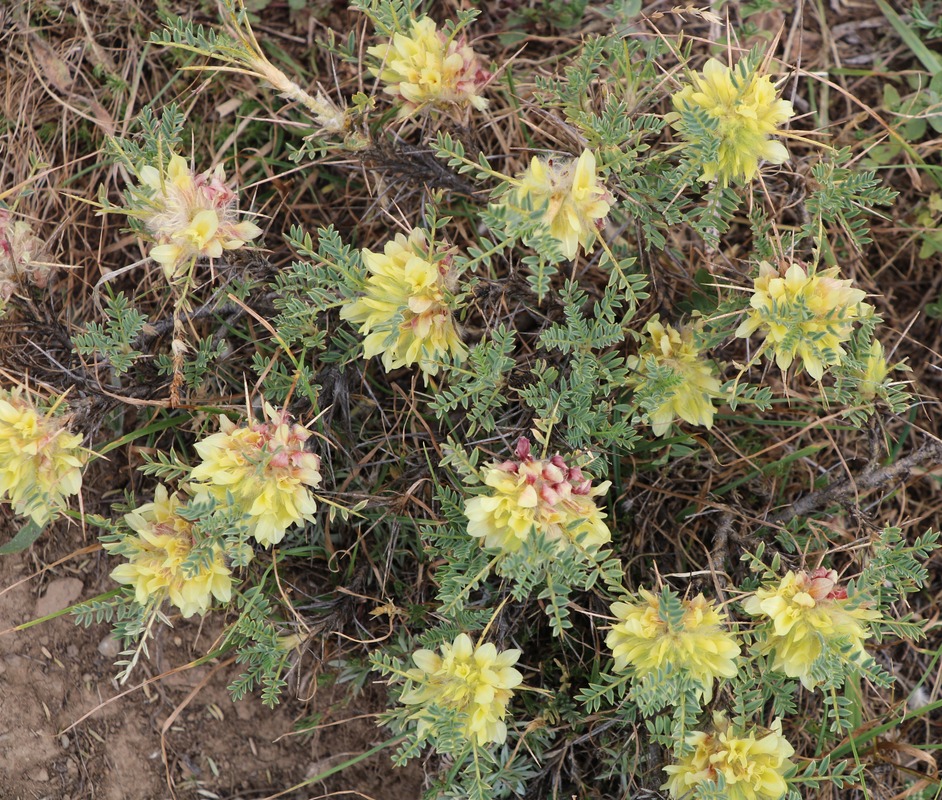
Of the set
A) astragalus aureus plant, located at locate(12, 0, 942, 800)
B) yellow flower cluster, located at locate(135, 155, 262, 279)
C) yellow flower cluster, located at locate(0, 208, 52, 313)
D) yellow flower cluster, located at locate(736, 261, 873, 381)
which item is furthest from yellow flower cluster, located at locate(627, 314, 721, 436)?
yellow flower cluster, located at locate(0, 208, 52, 313)

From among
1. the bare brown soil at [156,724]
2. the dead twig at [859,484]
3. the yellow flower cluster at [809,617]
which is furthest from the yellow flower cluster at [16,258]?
the dead twig at [859,484]

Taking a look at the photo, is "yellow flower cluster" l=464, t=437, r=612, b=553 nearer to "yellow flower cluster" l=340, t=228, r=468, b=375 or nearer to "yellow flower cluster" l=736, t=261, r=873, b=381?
"yellow flower cluster" l=340, t=228, r=468, b=375

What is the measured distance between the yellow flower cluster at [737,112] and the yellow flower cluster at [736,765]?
1209 millimetres

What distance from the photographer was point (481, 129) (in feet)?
8.05

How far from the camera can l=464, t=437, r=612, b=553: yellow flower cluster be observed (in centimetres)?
167

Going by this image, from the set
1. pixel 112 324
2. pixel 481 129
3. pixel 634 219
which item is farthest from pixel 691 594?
pixel 112 324

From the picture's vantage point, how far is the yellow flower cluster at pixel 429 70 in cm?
187

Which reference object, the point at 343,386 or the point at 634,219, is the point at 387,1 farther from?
the point at 343,386

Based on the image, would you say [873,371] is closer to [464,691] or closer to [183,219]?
[464,691]

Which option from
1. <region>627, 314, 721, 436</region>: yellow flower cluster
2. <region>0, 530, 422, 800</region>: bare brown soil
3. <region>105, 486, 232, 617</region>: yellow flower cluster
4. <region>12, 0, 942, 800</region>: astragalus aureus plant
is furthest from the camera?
<region>0, 530, 422, 800</region>: bare brown soil

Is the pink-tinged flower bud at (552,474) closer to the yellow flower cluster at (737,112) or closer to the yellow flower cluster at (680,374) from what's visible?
the yellow flower cluster at (680,374)

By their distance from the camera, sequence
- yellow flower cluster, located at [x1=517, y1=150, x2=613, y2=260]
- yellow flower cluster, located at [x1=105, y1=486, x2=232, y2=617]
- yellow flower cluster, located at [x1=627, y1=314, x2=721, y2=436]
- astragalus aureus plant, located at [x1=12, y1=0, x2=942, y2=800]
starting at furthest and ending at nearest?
1. yellow flower cluster, located at [x1=627, y1=314, x2=721, y2=436]
2. yellow flower cluster, located at [x1=105, y1=486, x2=232, y2=617]
3. astragalus aureus plant, located at [x1=12, y1=0, x2=942, y2=800]
4. yellow flower cluster, located at [x1=517, y1=150, x2=613, y2=260]

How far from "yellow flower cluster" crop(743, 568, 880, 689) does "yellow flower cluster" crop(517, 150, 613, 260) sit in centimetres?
85

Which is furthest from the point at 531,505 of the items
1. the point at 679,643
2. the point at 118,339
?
the point at 118,339
